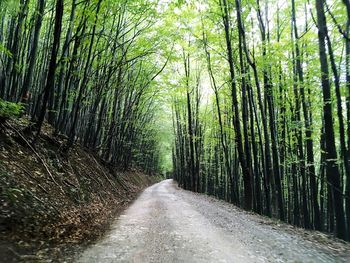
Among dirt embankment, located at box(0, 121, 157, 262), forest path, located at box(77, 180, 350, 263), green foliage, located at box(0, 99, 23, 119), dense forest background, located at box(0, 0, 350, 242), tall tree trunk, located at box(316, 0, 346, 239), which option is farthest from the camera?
dense forest background, located at box(0, 0, 350, 242)

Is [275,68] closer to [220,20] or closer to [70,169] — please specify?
[220,20]

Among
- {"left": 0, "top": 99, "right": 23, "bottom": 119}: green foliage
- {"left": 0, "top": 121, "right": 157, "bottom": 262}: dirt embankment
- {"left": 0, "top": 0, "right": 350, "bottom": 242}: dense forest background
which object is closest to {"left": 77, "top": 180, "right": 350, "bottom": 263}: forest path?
{"left": 0, "top": 121, "right": 157, "bottom": 262}: dirt embankment

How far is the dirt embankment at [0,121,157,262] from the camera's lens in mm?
4133

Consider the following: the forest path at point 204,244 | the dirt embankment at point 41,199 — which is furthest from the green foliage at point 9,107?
the forest path at point 204,244

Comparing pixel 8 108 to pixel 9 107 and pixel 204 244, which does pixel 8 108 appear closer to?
pixel 9 107

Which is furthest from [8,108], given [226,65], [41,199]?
[226,65]

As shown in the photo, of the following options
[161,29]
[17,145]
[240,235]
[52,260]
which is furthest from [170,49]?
[52,260]

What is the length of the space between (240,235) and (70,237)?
3.25m

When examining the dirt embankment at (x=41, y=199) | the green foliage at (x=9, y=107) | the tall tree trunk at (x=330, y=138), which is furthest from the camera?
the tall tree trunk at (x=330, y=138)

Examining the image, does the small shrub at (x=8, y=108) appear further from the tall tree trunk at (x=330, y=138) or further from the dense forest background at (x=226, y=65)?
the tall tree trunk at (x=330, y=138)

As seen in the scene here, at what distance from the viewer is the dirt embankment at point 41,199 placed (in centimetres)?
413

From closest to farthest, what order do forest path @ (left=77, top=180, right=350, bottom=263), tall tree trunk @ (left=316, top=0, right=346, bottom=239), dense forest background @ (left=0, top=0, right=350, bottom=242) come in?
forest path @ (left=77, top=180, right=350, bottom=263) < tall tree trunk @ (left=316, top=0, right=346, bottom=239) < dense forest background @ (left=0, top=0, right=350, bottom=242)

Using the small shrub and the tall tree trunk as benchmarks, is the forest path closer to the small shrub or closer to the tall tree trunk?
the tall tree trunk

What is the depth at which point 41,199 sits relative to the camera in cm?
555
